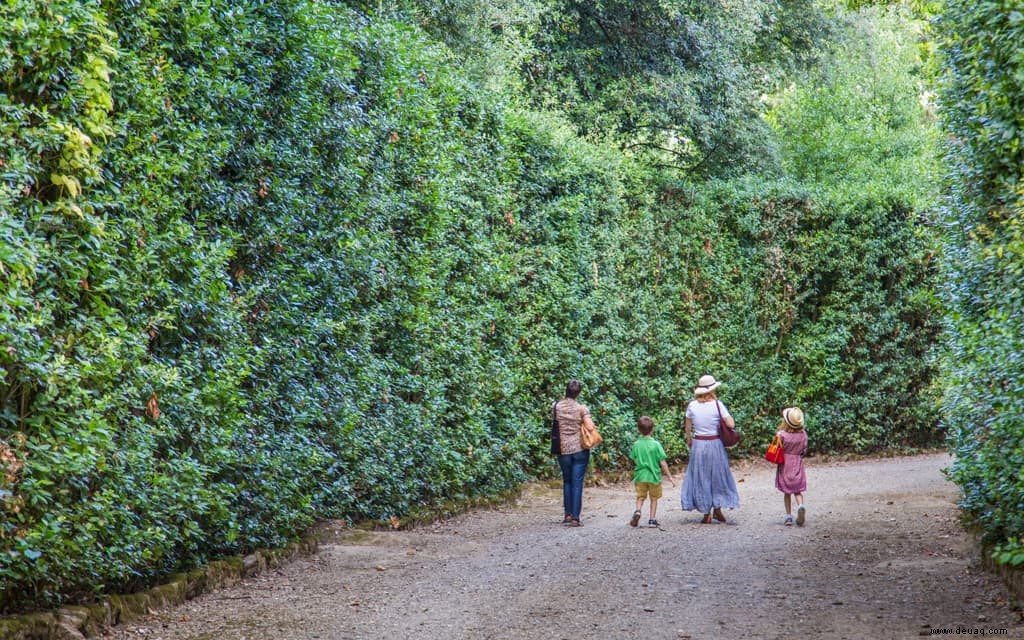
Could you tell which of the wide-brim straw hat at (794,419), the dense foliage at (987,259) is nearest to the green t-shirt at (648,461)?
the wide-brim straw hat at (794,419)

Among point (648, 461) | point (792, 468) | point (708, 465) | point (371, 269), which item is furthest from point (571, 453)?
point (371, 269)

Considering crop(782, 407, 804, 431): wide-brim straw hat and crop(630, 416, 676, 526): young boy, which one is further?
crop(782, 407, 804, 431): wide-brim straw hat

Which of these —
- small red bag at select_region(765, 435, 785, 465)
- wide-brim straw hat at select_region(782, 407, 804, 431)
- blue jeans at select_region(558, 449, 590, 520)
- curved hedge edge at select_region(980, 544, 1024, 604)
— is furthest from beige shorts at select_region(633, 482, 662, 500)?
curved hedge edge at select_region(980, 544, 1024, 604)

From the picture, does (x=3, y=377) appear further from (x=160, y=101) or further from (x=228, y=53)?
(x=228, y=53)

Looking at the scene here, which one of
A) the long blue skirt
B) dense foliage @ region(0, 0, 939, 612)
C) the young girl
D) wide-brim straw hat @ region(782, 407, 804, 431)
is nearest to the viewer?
dense foliage @ region(0, 0, 939, 612)

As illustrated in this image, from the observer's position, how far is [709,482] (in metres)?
11.5

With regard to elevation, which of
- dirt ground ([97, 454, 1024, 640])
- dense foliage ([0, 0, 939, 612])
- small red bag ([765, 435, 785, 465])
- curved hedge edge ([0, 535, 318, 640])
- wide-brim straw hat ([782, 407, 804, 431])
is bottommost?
dirt ground ([97, 454, 1024, 640])

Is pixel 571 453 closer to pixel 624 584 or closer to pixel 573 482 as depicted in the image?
pixel 573 482

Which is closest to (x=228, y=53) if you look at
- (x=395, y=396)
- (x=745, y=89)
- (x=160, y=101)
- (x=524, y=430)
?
(x=160, y=101)

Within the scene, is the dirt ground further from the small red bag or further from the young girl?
the small red bag

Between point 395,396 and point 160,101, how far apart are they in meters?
4.60

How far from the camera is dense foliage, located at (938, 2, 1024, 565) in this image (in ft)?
19.6

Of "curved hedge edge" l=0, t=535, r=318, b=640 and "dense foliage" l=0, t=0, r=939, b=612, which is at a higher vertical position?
"dense foliage" l=0, t=0, r=939, b=612

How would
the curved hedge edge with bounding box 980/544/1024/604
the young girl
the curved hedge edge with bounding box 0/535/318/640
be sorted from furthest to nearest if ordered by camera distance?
1. the young girl
2. the curved hedge edge with bounding box 980/544/1024/604
3. the curved hedge edge with bounding box 0/535/318/640
